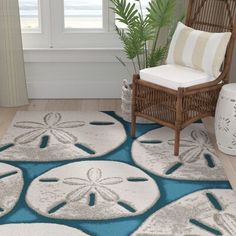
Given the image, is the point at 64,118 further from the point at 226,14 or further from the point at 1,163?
the point at 226,14

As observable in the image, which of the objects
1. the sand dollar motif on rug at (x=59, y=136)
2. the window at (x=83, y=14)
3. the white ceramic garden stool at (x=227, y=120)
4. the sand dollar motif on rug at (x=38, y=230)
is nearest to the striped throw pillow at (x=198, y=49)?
the white ceramic garden stool at (x=227, y=120)

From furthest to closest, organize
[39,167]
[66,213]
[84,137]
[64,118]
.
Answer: [64,118]
[84,137]
[39,167]
[66,213]

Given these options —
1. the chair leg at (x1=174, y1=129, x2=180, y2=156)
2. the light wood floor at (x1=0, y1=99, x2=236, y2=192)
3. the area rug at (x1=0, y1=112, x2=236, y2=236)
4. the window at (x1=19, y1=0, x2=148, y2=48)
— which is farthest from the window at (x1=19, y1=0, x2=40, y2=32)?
the chair leg at (x1=174, y1=129, x2=180, y2=156)

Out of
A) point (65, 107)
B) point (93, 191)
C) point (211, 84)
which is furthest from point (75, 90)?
point (93, 191)

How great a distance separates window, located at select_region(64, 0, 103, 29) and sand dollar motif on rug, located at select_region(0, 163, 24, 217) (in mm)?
1632

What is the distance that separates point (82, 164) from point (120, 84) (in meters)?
1.38

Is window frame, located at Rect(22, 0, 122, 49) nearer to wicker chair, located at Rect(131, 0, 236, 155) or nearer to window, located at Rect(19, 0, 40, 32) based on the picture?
window, located at Rect(19, 0, 40, 32)

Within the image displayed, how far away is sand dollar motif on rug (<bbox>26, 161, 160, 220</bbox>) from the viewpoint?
2371 millimetres

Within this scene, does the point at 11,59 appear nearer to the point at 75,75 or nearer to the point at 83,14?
the point at 75,75

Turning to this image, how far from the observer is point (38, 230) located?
2.21 metres

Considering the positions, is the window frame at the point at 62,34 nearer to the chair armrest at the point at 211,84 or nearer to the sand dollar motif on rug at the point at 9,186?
the chair armrest at the point at 211,84

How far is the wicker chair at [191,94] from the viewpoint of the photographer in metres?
2.97

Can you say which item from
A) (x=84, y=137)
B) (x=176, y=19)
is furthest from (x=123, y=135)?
(x=176, y=19)

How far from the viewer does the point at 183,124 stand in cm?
300
